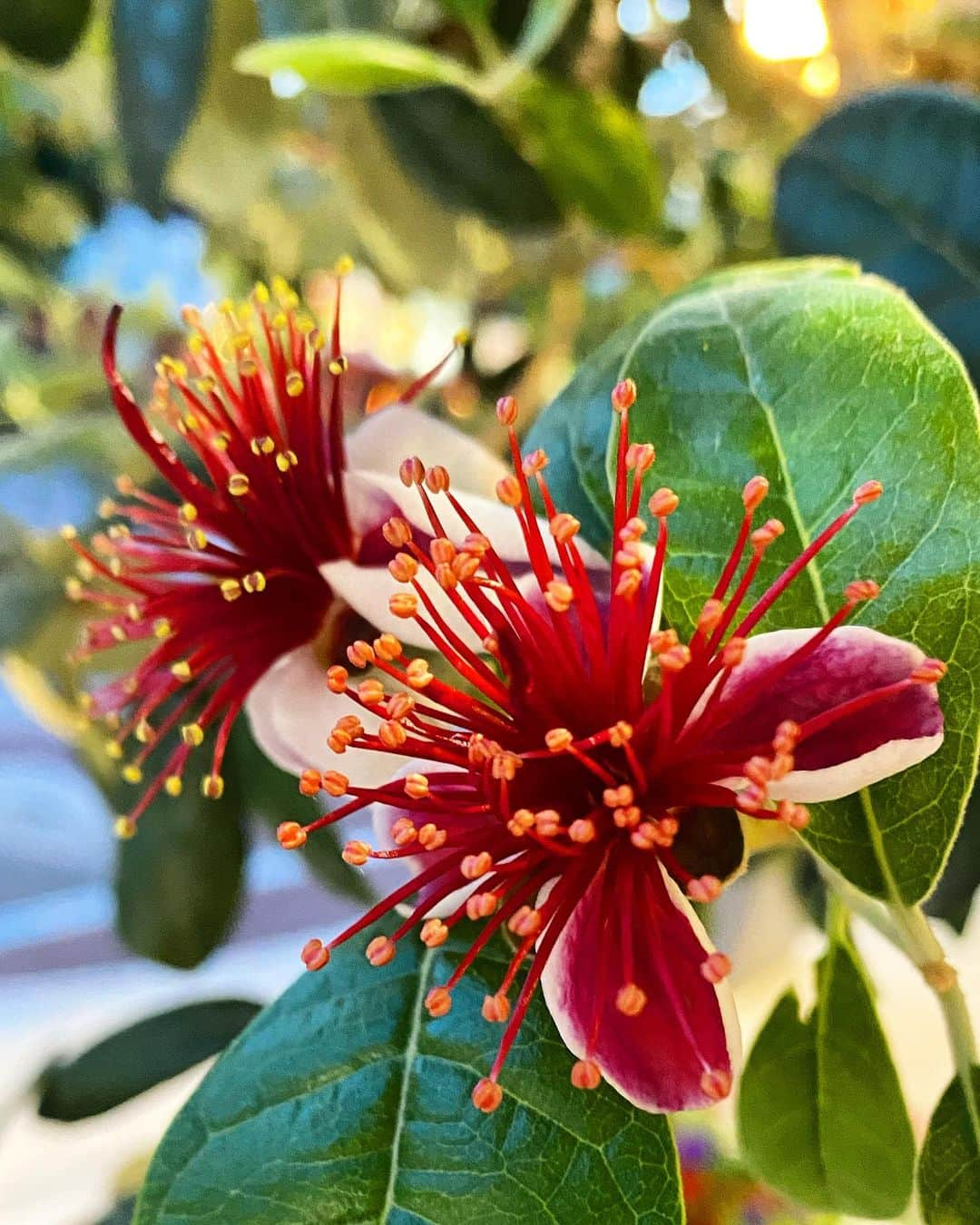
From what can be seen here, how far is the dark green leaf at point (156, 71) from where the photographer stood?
0.51 m

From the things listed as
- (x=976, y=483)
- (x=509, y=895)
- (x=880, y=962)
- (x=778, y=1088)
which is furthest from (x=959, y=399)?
(x=880, y=962)

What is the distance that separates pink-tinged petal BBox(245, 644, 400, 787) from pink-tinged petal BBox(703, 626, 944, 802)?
0.12 meters

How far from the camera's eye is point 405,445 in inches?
16.0

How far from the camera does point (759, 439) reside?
32 centimetres

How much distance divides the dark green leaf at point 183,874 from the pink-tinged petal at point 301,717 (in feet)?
0.77

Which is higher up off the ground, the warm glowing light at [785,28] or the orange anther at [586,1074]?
the warm glowing light at [785,28]

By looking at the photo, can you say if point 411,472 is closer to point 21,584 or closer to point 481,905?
point 481,905

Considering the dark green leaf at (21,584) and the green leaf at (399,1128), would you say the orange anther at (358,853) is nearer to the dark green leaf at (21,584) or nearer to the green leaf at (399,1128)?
the green leaf at (399,1128)

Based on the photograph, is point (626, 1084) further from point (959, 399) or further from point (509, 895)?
point (959, 399)

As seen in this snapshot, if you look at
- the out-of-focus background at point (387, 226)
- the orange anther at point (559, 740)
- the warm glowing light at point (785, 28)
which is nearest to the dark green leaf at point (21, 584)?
the out-of-focus background at point (387, 226)

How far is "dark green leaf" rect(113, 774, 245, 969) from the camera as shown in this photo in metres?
0.60

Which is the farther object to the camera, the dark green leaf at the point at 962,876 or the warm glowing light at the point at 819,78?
the warm glowing light at the point at 819,78

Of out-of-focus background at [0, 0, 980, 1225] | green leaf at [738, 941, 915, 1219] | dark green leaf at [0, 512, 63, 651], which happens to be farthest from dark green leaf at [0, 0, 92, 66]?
green leaf at [738, 941, 915, 1219]

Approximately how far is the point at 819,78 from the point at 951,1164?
2.41 feet
